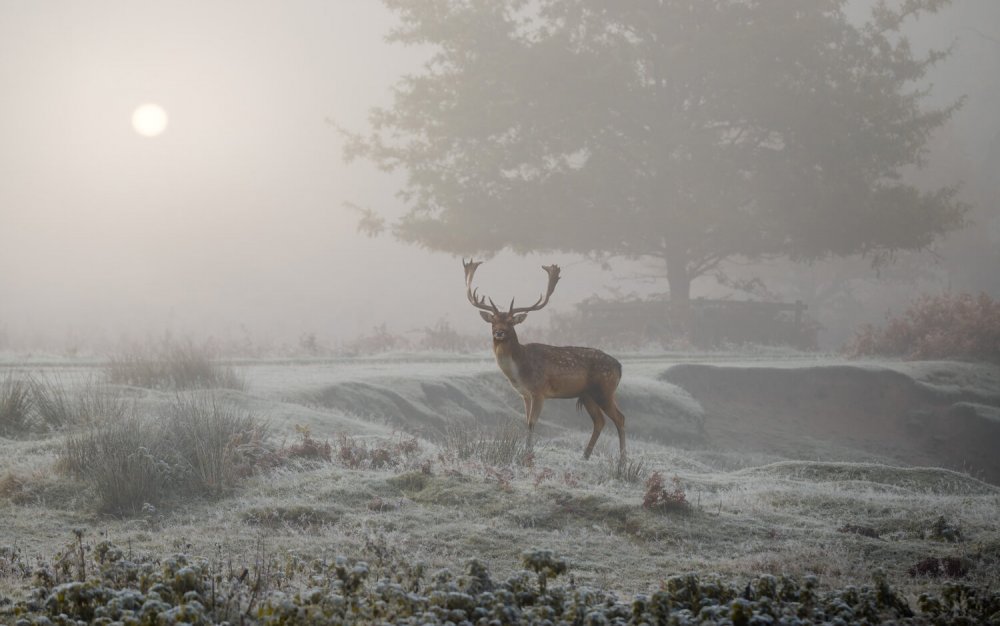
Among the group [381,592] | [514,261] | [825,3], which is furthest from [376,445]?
[514,261]

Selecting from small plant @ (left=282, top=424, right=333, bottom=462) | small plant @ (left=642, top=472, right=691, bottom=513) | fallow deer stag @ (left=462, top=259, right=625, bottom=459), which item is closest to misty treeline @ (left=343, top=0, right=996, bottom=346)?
fallow deer stag @ (left=462, top=259, right=625, bottom=459)

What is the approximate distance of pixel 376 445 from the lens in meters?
12.9

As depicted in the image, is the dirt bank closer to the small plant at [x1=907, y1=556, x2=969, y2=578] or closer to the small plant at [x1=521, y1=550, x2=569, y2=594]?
the small plant at [x1=907, y1=556, x2=969, y2=578]

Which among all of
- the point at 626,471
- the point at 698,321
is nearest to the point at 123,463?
the point at 626,471

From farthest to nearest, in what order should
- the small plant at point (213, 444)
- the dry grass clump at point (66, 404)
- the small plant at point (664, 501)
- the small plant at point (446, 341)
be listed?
the small plant at point (446, 341) → the dry grass clump at point (66, 404) → the small plant at point (213, 444) → the small plant at point (664, 501)

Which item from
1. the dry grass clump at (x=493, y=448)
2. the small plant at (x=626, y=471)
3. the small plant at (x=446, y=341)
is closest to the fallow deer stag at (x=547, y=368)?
the small plant at (x=626, y=471)

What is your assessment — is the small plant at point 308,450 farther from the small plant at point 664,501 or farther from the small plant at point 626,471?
the small plant at point 664,501

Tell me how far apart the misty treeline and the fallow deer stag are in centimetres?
2073

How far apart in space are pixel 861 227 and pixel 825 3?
777cm

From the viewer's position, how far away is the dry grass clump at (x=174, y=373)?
1686 centimetres

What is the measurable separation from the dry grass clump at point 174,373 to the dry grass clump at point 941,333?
19.5 m

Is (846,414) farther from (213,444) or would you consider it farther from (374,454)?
(213,444)

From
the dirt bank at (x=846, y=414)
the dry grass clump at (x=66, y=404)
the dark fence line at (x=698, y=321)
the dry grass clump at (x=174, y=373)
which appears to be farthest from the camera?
the dark fence line at (x=698, y=321)

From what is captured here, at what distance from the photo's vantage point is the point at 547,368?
1236 centimetres
